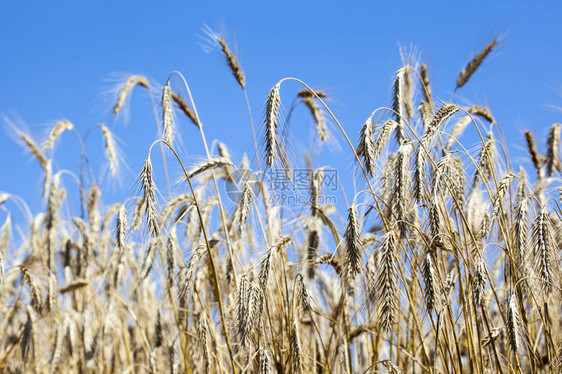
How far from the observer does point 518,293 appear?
2.68 m

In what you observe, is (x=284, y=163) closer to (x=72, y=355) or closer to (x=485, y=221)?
(x=485, y=221)

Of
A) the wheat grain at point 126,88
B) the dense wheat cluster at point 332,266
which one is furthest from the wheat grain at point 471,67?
the wheat grain at point 126,88

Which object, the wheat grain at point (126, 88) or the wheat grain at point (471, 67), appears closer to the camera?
the wheat grain at point (471, 67)

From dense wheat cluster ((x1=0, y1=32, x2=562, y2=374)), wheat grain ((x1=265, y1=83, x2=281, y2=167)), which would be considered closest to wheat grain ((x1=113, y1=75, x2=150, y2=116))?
dense wheat cluster ((x1=0, y1=32, x2=562, y2=374))

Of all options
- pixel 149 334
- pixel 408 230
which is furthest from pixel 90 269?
pixel 408 230

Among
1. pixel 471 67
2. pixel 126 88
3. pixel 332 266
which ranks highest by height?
pixel 126 88

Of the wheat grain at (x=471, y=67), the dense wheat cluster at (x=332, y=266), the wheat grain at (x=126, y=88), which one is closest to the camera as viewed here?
the dense wheat cluster at (x=332, y=266)

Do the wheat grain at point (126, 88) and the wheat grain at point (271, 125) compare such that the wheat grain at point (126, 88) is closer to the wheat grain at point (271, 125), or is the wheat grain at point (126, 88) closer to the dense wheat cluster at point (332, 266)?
the dense wheat cluster at point (332, 266)

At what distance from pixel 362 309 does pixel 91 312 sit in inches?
126

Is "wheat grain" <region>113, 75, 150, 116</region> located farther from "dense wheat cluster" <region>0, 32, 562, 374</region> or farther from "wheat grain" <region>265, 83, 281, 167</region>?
"wheat grain" <region>265, 83, 281, 167</region>

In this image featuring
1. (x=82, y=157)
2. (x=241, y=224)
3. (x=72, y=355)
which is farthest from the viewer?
(x=82, y=157)

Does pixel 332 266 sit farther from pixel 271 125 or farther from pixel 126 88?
pixel 126 88

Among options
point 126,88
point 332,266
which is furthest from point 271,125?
point 126,88

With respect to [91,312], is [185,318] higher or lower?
lower
